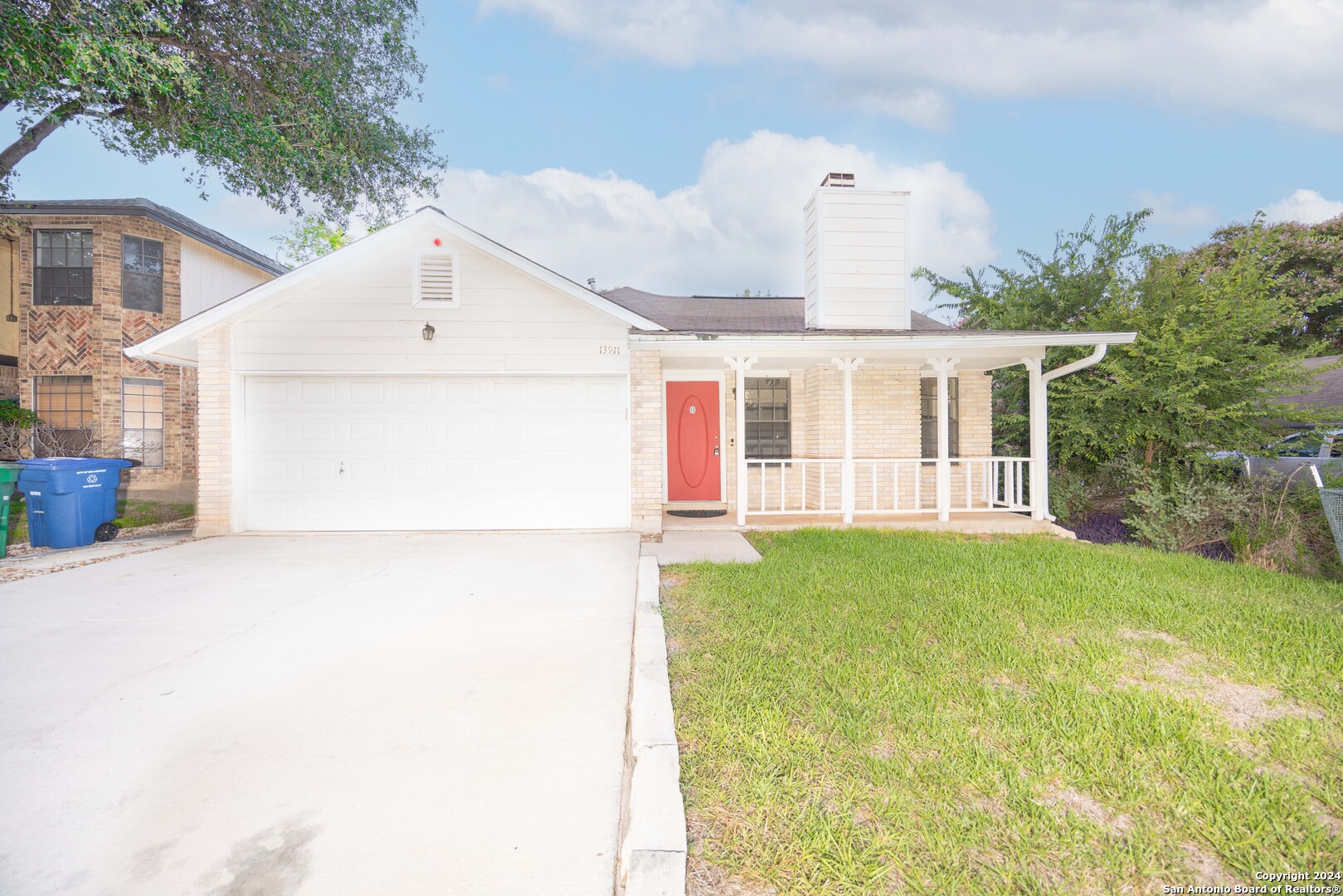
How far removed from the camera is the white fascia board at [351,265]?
25.0 ft

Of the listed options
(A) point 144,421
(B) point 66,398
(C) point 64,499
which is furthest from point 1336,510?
(B) point 66,398

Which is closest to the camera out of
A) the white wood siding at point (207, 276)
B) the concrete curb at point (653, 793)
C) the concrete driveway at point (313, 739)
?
the concrete curb at point (653, 793)

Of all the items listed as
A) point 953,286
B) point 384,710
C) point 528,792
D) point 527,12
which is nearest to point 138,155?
point 527,12

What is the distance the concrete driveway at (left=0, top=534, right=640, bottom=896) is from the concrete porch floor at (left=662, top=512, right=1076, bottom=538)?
134 inches

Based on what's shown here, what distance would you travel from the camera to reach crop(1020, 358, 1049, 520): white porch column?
27.3 ft

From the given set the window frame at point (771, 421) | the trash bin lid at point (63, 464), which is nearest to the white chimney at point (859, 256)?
the window frame at point (771, 421)

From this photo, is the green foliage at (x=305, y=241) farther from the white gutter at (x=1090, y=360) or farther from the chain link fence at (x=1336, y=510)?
the chain link fence at (x=1336, y=510)

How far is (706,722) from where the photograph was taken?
259 cm

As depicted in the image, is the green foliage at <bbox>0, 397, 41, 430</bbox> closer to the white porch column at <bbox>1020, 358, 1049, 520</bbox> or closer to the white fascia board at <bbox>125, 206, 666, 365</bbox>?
the white fascia board at <bbox>125, 206, 666, 365</bbox>

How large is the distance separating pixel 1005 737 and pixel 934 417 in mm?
8094

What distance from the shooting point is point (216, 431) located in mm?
7832

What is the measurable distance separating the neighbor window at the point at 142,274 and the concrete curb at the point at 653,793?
15493mm

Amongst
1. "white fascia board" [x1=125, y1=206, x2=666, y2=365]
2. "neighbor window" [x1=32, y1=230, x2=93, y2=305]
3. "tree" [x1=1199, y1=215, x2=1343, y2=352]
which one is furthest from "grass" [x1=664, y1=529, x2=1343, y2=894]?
"tree" [x1=1199, y1=215, x2=1343, y2=352]

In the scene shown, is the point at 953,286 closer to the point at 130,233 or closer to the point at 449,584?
the point at 449,584
